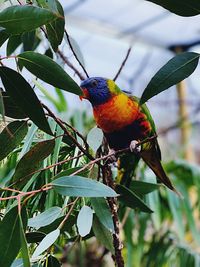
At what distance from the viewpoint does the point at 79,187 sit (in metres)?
0.58

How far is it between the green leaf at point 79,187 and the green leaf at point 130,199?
0.77 ft

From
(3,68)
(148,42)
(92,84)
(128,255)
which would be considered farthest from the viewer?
(148,42)

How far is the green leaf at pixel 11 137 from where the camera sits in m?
0.63

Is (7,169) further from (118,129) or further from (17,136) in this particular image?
(17,136)

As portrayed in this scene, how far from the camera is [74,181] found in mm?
580

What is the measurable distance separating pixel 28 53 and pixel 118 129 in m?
0.46

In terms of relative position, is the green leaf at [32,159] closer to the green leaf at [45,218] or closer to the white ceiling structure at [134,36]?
the green leaf at [45,218]

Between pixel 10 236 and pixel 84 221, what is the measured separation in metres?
0.09

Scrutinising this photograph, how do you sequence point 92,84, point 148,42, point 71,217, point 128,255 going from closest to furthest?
point 71,217 < point 92,84 < point 128,255 < point 148,42

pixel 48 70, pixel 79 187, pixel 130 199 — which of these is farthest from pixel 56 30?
pixel 130 199

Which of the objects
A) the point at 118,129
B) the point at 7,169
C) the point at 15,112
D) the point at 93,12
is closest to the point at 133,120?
the point at 118,129

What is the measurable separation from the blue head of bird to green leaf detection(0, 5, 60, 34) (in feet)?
1.31

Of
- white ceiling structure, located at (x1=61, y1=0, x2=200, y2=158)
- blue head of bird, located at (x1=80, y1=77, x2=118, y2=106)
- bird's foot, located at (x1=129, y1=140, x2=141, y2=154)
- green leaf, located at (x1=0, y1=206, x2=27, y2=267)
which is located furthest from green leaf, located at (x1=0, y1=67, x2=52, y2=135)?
white ceiling structure, located at (x1=61, y1=0, x2=200, y2=158)

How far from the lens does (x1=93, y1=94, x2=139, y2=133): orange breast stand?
1.00m
